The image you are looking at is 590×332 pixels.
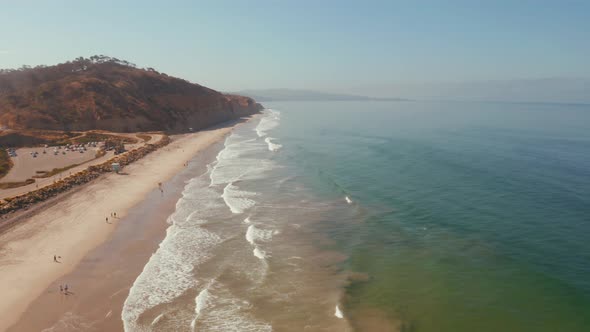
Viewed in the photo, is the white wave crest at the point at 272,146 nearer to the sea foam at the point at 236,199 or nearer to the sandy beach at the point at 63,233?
the sandy beach at the point at 63,233

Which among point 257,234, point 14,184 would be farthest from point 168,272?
point 14,184

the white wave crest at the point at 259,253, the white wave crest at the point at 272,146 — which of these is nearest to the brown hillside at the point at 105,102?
the white wave crest at the point at 272,146

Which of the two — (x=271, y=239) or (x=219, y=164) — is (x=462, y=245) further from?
(x=219, y=164)

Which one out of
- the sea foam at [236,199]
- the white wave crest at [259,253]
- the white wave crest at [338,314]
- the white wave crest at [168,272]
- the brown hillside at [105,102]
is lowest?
the white wave crest at [168,272]

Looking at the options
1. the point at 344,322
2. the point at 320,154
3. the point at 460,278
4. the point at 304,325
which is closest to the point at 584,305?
the point at 460,278

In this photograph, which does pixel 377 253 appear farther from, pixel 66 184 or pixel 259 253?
pixel 66 184
